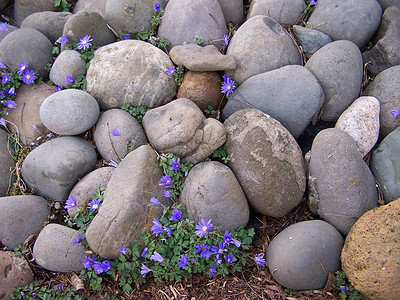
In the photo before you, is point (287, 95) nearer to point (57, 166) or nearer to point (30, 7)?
point (57, 166)

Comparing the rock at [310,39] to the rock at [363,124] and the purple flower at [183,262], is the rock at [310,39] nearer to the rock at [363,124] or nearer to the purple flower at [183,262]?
the rock at [363,124]

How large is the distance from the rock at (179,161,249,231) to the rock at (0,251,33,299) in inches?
57.6

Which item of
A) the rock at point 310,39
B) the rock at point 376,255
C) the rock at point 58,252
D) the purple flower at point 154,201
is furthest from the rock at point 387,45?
the rock at point 58,252

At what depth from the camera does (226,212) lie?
2.94 metres

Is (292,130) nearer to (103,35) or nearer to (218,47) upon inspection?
(218,47)

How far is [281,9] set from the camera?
3836 mm

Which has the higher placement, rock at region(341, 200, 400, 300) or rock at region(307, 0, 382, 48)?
rock at region(307, 0, 382, 48)

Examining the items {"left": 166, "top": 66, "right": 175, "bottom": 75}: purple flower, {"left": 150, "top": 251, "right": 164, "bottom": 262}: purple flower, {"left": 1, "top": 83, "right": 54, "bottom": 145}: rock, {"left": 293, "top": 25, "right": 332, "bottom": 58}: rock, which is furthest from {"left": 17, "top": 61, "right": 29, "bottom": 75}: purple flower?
{"left": 293, "top": 25, "right": 332, "bottom": 58}: rock

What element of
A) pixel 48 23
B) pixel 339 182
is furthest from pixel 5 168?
pixel 339 182

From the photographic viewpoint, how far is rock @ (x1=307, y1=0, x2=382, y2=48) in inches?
142

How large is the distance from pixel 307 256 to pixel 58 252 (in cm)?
207

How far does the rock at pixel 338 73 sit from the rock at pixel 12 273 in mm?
3159

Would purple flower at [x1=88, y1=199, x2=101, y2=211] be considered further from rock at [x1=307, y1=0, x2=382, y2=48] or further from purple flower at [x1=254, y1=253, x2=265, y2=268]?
rock at [x1=307, y1=0, x2=382, y2=48]

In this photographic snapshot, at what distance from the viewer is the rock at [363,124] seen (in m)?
3.22
